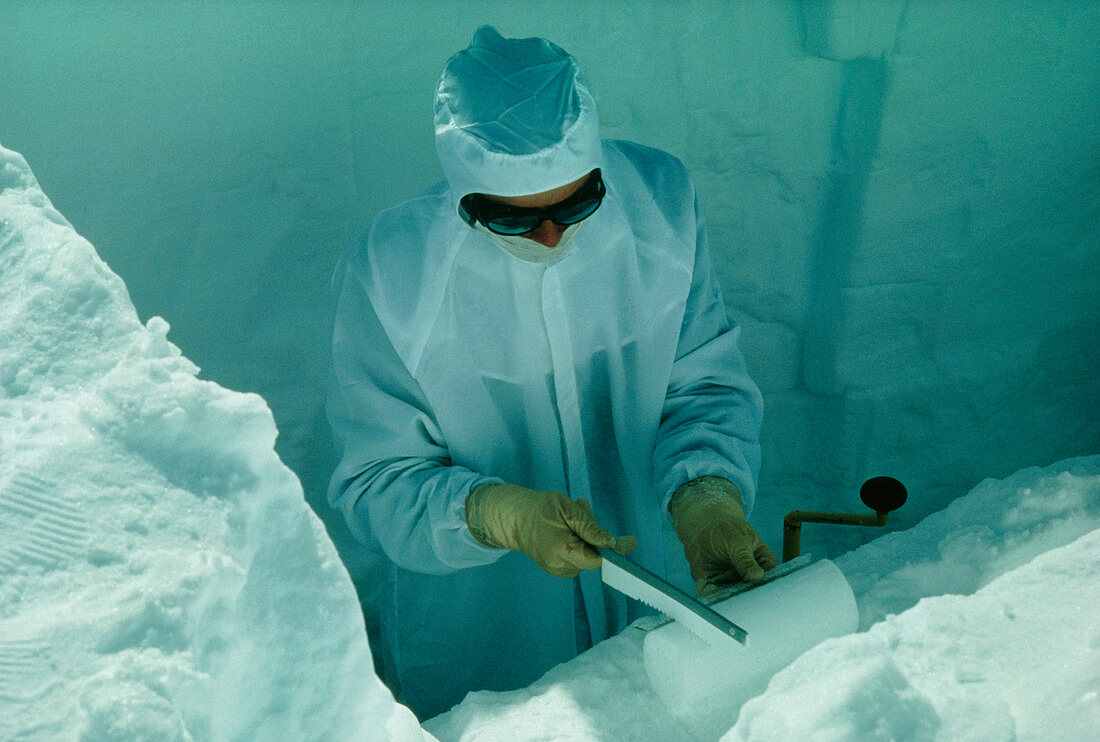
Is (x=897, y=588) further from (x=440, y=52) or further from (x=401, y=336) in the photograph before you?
(x=440, y=52)

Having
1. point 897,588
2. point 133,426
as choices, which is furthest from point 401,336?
point 897,588

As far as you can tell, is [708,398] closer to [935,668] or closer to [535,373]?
[535,373]

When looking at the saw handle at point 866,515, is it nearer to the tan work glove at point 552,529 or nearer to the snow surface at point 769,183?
the snow surface at point 769,183

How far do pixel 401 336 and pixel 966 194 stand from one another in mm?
1792

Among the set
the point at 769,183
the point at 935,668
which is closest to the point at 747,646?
the point at 935,668

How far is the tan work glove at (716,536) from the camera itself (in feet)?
5.08

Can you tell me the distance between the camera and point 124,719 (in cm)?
75

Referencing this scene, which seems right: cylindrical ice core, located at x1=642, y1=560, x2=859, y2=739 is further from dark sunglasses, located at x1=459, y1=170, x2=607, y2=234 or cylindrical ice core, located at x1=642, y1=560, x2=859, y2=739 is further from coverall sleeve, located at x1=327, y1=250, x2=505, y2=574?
dark sunglasses, located at x1=459, y1=170, x2=607, y2=234

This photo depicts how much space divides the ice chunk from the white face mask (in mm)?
794

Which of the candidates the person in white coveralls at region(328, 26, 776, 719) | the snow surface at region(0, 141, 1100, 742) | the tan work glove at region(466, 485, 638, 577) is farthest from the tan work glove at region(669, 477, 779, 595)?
the snow surface at region(0, 141, 1100, 742)

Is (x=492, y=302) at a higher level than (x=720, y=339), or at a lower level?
higher

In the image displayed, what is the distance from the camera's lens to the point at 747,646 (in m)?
1.24

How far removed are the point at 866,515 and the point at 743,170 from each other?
1205mm

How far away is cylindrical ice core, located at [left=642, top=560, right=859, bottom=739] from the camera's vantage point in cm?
120
